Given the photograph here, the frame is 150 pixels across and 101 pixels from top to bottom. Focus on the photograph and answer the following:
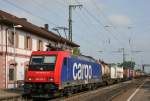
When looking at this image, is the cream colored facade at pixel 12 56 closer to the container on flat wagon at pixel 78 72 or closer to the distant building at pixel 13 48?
the distant building at pixel 13 48

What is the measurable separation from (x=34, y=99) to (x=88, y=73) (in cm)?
971

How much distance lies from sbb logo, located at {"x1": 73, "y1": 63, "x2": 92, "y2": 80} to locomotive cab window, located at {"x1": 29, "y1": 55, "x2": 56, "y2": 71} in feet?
12.0

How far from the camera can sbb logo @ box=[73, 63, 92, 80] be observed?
30.6 meters

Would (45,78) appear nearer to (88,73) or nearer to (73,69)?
(73,69)

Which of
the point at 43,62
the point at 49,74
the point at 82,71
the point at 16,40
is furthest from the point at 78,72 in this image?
the point at 16,40

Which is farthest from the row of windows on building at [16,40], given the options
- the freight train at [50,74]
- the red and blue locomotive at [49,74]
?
the red and blue locomotive at [49,74]

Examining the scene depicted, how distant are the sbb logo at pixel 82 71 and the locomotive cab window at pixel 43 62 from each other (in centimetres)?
366

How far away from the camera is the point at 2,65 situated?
1454 inches

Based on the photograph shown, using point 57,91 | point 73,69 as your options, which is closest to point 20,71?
point 73,69

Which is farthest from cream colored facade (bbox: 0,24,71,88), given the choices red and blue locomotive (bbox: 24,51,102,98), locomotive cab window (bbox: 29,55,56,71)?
locomotive cab window (bbox: 29,55,56,71)

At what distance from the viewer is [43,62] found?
26844 mm

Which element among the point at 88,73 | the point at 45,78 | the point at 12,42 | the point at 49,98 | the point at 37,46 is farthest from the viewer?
the point at 37,46

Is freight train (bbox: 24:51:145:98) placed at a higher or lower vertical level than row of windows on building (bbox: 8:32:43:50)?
lower

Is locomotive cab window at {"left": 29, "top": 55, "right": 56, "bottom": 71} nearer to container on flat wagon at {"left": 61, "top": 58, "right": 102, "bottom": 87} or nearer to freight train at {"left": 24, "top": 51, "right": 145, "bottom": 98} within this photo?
freight train at {"left": 24, "top": 51, "right": 145, "bottom": 98}
